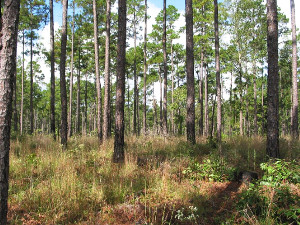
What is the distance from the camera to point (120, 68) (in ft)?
21.9

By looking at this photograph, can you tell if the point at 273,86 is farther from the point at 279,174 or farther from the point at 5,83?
the point at 5,83

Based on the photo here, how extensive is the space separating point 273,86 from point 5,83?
6.80m

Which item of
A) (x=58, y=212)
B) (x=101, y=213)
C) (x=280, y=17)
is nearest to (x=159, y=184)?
(x=101, y=213)

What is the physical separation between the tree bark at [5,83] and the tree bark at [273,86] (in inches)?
262

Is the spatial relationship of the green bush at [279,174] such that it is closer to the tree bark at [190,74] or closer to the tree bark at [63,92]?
the tree bark at [190,74]

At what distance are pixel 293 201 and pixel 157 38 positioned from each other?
19.5 meters

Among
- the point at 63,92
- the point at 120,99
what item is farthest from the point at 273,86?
the point at 63,92

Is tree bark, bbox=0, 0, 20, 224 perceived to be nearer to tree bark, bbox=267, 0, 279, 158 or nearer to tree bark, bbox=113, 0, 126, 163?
tree bark, bbox=113, 0, 126, 163

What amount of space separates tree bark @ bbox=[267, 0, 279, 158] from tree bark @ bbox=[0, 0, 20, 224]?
21.8 ft

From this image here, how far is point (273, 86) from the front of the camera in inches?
240

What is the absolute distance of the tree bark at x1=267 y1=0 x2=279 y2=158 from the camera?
6055 mm


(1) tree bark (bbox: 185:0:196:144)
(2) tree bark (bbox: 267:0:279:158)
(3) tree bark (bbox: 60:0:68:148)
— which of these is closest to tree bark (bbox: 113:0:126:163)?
(1) tree bark (bbox: 185:0:196:144)

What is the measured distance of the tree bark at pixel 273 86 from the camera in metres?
6.05

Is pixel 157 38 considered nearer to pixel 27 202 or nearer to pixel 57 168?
pixel 57 168
